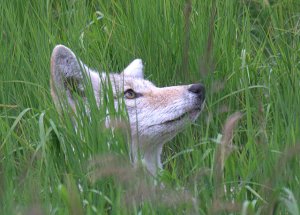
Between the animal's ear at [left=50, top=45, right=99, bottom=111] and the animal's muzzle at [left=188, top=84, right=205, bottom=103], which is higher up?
the animal's ear at [left=50, top=45, right=99, bottom=111]

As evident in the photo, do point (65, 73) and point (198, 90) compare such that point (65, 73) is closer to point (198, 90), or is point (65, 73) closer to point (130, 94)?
point (130, 94)

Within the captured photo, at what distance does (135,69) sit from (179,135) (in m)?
0.45

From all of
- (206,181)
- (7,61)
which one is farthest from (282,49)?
(206,181)

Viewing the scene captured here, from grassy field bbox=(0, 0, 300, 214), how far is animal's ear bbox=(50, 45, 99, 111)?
0.12 m

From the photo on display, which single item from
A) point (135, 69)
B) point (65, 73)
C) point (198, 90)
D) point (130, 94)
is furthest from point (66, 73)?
point (198, 90)

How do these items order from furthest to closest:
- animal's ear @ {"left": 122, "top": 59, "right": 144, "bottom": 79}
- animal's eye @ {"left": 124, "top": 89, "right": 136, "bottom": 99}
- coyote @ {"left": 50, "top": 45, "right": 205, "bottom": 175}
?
animal's ear @ {"left": 122, "top": 59, "right": 144, "bottom": 79} → animal's eye @ {"left": 124, "top": 89, "right": 136, "bottom": 99} → coyote @ {"left": 50, "top": 45, "right": 205, "bottom": 175}

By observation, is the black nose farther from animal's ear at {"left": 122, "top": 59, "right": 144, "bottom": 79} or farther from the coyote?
animal's ear at {"left": 122, "top": 59, "right": 144, "bottom": 79}

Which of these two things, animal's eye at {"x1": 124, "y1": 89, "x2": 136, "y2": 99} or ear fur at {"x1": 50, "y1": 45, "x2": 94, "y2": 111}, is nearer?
ear fur at {"x1": 50, "y1": 45, "x2": 94, "y2": 111}

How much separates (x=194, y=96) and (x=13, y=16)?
1.65 meters

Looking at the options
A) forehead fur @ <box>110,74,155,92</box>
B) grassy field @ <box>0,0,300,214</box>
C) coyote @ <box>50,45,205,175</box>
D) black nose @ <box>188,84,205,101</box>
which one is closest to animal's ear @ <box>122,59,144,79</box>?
forehead fur @ <box>110,74,155,92</box>

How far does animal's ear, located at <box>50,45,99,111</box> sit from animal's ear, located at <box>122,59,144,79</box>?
0.39 m

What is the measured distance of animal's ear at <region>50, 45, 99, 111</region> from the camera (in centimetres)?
475

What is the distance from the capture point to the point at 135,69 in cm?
523

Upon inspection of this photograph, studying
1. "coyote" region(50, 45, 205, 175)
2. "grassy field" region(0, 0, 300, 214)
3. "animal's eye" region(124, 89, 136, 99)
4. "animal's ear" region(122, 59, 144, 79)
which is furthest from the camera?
"animal's ear" region(122, 59, 144, 79)
